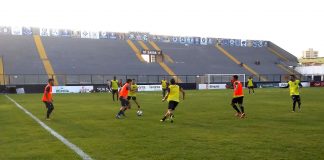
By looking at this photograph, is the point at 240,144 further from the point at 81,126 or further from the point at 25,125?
the point at 25,125

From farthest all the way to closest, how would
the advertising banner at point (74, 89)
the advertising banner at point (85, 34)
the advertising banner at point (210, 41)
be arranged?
1. the advertising banner at point (210, 41)
2. the advertising banner at point (85, 34)
3. the advertising banner at point (74, 89)

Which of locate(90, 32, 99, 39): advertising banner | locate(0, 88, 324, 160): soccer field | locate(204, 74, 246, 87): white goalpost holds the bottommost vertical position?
locate(0, 88, 324, 160): soccer field

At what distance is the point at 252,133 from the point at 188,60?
2372 inches

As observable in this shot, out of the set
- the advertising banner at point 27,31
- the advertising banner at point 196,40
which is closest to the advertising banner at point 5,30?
the advertising banner at point 27,31

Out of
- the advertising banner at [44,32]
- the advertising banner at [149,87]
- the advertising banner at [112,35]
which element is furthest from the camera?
the advertising banner at [112,35]

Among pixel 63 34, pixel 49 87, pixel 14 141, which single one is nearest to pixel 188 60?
pixel 63 34

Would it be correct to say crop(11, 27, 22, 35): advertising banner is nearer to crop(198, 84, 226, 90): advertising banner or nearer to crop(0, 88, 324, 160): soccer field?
crop(198, 84, 226, 90): advertising banner

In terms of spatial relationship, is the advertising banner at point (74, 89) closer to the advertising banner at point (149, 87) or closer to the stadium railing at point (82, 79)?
the stadium railing at point (82, 79)

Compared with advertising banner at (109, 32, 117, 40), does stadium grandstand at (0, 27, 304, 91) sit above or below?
below

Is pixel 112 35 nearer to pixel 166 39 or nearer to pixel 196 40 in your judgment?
pixel 166 39

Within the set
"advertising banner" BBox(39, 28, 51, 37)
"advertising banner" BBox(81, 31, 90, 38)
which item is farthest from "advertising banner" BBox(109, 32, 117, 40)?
"advertising banner" BBox(39, 28, 51, 37)

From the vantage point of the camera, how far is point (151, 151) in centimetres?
939

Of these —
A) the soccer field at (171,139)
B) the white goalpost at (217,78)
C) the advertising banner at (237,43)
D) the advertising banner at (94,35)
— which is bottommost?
the soccer field at (171,139)

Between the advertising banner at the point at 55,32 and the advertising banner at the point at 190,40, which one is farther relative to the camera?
the advertising banner at the point at 190,40
